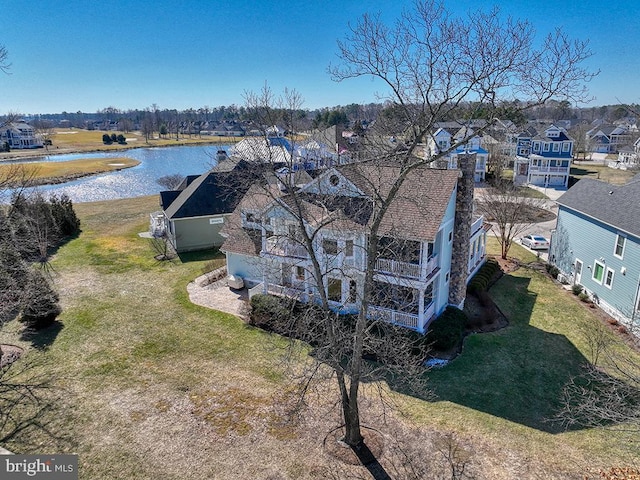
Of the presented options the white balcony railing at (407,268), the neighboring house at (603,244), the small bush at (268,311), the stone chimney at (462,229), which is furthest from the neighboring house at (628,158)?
the small bush at (268,311)

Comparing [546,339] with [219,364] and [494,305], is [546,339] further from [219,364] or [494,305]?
[219,364]

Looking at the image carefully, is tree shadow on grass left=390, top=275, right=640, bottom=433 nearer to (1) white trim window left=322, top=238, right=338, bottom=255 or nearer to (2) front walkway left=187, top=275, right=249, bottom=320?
(1) white trim window left=322, top=238, right=338, bottom=255

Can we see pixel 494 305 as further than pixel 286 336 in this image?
Yes

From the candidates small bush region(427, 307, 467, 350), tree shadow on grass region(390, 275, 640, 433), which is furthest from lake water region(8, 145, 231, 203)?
tree shadow on grass region(390, 275, 640, 433)

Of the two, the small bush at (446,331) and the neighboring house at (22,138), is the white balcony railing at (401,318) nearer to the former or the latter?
the small bush at (446,331)

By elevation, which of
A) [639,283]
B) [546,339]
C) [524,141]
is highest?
[524,141]

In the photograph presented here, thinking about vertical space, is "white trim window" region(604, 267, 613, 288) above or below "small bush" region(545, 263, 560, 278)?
above

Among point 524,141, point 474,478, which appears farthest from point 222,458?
point 524,141
